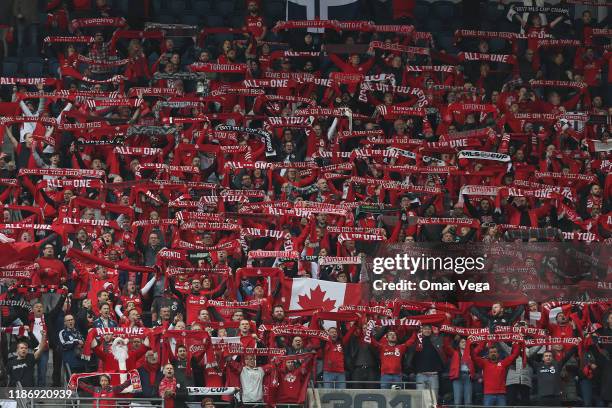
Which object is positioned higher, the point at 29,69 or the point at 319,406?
the point at 29,69

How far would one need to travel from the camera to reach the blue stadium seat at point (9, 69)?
1186 inches

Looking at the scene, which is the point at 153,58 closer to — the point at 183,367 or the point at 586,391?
the point at 183,367

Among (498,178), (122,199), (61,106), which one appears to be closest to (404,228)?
(498,178)

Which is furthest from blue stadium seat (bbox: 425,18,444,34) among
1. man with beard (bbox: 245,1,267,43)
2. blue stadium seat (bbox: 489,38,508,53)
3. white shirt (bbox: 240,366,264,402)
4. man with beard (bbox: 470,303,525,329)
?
white shirt (bbox: 240,366,264,402)

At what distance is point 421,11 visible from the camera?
32438 millimetres

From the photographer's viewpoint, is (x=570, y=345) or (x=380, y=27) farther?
(x=380, y=27)

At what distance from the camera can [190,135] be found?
2853 cm

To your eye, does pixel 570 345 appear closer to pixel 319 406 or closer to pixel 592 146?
pixel 319 406

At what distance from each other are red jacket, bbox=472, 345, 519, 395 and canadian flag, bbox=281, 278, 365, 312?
2.08 m

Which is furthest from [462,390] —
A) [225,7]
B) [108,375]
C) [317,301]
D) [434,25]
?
[225,7]

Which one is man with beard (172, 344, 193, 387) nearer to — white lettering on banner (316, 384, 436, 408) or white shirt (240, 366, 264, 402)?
white shirt (240, 366, 264, 402)

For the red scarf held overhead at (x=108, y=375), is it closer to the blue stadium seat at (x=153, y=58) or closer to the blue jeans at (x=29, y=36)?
the blue stadium seat at (x=153, y=58)

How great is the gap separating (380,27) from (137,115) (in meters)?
4.63

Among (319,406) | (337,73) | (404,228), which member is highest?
(337,73)
